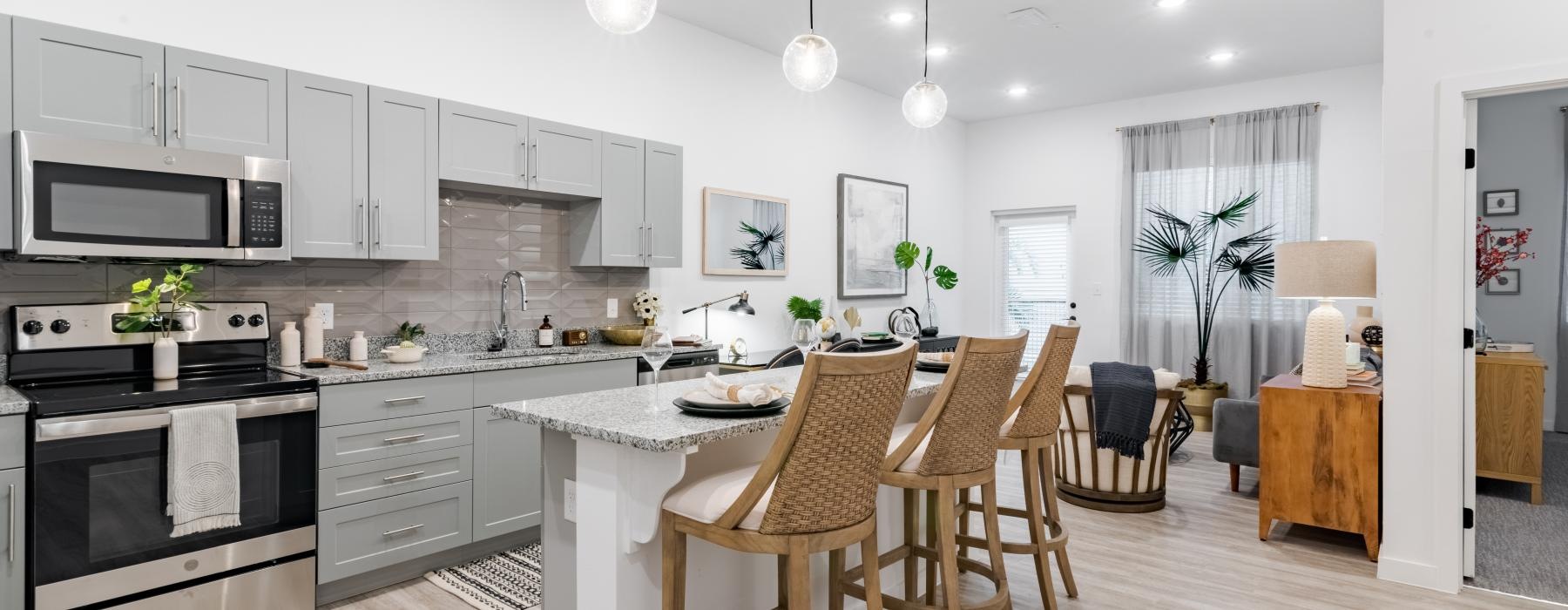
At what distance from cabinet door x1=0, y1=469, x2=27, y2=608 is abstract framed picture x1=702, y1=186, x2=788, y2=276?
3290 millimetres

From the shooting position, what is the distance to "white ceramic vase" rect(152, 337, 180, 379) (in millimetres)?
2688

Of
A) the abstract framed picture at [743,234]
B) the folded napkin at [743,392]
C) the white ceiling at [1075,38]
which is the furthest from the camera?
the abstract framed picture at [743,234]

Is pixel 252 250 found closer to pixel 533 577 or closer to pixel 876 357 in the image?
pixel 533 577

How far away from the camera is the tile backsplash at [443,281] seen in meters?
2.80

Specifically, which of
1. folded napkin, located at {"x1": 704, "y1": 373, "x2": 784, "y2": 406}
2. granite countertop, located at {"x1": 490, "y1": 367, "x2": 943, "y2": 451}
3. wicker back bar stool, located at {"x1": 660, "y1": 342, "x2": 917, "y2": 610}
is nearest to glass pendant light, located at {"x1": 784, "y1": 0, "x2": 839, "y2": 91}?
granite countertop, located at {"x1": 490, "y1": 367, "x2": 943, "y2": 451}

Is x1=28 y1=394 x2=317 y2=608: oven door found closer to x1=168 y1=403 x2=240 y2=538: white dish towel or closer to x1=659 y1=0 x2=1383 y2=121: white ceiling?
x1=168 y1=403 x2=240 y2=538: white dish towel

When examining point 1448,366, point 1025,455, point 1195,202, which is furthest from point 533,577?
point 1195,202

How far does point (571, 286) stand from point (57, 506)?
2322mm

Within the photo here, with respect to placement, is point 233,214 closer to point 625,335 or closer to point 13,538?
point 13,538

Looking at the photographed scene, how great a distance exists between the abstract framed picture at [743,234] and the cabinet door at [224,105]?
8.13 feet

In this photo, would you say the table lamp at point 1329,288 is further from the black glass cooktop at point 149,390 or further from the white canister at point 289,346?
the white canister at point 289,346

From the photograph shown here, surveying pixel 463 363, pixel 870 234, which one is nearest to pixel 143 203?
pixel 463 363

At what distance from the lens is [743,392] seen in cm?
199

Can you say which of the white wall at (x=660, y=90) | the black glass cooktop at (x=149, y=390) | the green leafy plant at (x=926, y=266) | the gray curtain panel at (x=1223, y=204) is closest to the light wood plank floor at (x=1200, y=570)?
the black glass cooktop at (x=149, y=390)
